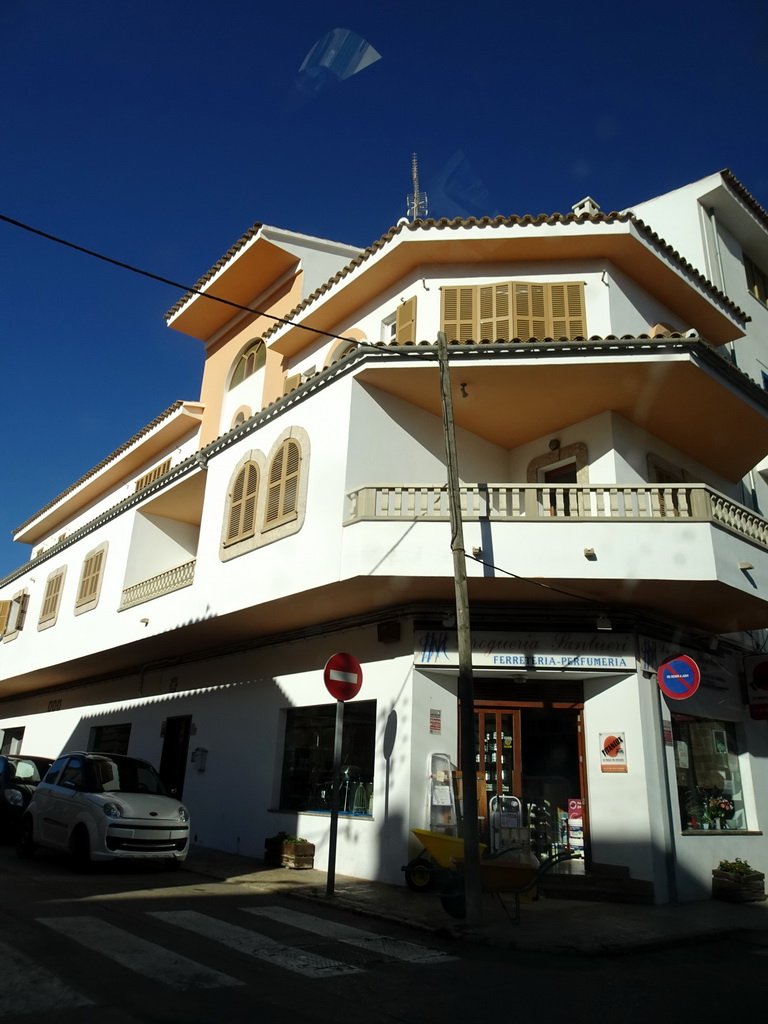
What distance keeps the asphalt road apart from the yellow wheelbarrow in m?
2.18

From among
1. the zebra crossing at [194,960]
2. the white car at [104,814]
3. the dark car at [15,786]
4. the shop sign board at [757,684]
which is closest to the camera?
the zebra crossing at [194,960]

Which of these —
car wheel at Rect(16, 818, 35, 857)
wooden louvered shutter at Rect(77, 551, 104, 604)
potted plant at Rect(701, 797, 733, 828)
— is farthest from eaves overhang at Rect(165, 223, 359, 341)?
potted plant at Rect(701, 797, 733, 828)

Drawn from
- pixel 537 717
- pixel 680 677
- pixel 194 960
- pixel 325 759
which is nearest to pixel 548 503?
pixel 680 677

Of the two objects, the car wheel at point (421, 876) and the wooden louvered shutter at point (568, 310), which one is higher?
the wooden louvered shutter at point (568, 310)

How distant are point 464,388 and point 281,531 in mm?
3977

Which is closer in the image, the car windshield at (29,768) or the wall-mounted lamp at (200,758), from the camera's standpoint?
the car windshield at (29,768)

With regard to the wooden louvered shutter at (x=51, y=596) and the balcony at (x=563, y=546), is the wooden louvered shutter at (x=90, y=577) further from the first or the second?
the balcony at (x=563, y=546)

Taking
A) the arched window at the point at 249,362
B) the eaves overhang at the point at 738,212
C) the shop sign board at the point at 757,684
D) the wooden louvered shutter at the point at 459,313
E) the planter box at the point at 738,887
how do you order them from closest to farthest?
the planter box at the point at 738,887 → the wooden louvered shutter at the point at 459,313 → the shop sign board at the point at 757,684 → the eaves overhang at the point at 738,212 → the arched window at the point at 249,362

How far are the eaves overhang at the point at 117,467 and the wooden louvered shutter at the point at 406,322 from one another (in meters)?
8.29

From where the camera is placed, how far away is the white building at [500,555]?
11500 millimetres

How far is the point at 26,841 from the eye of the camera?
12.6 m

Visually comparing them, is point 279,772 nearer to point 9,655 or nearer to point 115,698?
point 115,698

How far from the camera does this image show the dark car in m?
14.8

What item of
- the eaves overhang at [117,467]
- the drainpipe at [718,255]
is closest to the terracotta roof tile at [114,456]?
the eaves overhang at [117,467]
